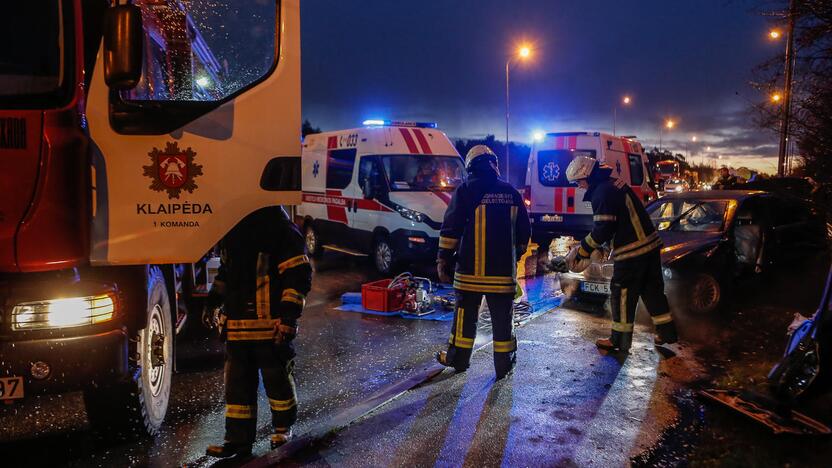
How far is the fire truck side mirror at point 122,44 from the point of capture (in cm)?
295

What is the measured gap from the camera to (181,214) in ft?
11.2

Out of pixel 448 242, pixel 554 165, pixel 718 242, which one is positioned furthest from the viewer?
pixel 554 165

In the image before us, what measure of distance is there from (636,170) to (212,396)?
1089cm

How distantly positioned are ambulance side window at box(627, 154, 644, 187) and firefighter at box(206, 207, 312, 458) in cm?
1073

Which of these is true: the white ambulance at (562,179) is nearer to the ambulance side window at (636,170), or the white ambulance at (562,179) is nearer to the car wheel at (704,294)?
the ambulance side window at (636,170)

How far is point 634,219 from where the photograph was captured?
217 inches

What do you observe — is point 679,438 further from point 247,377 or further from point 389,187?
point 389,187

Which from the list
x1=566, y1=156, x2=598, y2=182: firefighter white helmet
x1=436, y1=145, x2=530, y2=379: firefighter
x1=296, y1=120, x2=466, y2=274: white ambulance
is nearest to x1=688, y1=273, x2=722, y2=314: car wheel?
x1=566, y1=156, x2=598, y2=182: firefighter white helmet

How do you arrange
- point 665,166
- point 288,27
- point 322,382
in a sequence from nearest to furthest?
point 288,27, point 322,382, point 665,166

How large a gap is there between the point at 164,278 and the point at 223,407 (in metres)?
1.02

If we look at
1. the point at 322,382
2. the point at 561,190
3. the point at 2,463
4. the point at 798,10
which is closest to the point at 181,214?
the point at 2,463

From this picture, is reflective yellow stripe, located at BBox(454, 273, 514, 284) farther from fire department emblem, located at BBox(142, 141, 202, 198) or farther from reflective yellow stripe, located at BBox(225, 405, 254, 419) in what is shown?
fire department emblem, located at BBox(142, 141, 202, 198)

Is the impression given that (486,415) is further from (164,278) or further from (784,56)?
(784,56)

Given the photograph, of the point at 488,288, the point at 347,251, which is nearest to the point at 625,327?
the point at 488,288
